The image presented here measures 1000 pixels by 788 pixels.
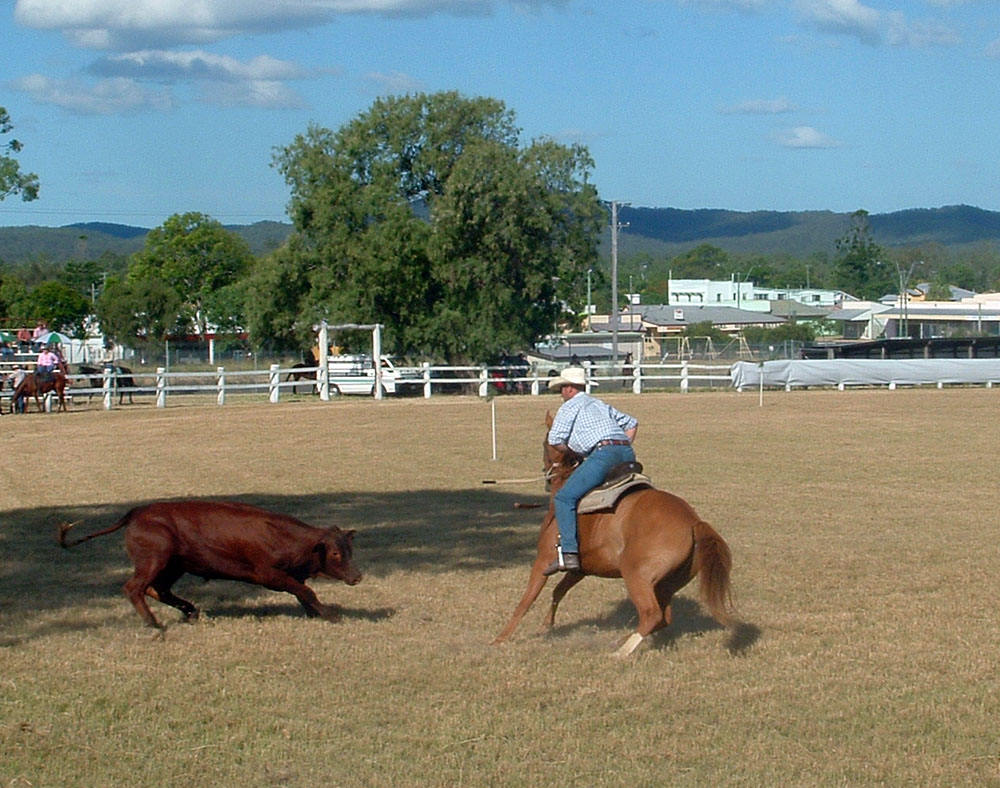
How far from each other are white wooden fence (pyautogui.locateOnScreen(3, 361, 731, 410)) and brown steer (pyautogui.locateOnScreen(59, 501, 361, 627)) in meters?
29.1

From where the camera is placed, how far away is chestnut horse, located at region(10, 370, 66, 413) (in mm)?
34125

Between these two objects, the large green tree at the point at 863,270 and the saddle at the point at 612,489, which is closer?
the saddle at the point at 612,489

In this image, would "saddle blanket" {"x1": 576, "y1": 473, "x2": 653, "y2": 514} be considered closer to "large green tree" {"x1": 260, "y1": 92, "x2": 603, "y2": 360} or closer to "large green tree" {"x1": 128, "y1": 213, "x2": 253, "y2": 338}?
"large green tree" {"x1": 260, "y1": 92, "x2": 603, "y2": 360}

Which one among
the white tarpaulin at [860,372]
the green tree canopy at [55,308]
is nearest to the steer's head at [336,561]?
the white tarpaulin at [860,372]

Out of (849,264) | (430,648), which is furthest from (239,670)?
(849,264)

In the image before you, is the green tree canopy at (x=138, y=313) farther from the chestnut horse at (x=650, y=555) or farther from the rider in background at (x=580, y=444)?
the chestnut horse at (x=650, y=555)

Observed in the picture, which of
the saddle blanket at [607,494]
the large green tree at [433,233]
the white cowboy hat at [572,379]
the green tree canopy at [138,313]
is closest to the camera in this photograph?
the saddle blanket at [607,494]

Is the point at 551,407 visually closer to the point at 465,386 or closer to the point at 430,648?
the point at 465,386

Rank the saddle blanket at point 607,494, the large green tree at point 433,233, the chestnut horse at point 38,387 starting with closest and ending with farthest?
the saddle blanket at point 607,494 < the chestnut horse at point 38,387 < the large green tree at point 433,233

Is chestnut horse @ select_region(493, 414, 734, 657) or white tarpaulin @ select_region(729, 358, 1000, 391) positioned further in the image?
white tarpaulin @ select_region(729, 358, 1000, 391)

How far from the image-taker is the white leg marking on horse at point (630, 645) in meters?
8.13

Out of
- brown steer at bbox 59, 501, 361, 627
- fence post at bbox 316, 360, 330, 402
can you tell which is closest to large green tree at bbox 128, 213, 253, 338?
fence post at bbox 316, 360, 330, 402

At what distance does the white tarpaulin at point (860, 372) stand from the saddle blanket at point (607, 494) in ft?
118

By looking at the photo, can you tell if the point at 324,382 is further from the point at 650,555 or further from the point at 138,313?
the point at 138,313
